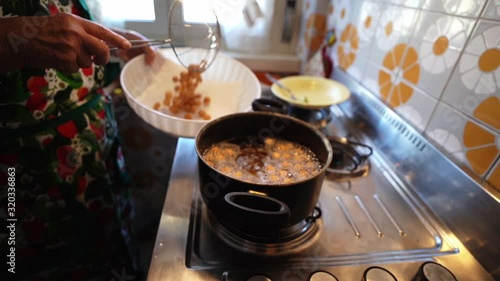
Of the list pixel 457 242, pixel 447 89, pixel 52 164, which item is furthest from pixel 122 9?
pixel 457 242

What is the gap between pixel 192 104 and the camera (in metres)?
0.69

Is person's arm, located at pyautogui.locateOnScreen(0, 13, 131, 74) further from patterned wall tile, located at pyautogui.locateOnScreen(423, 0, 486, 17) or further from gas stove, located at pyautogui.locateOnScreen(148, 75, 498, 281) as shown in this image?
patterned wall tile, located at pyautogui.locateOnScreen(423, 0, 486, 17)

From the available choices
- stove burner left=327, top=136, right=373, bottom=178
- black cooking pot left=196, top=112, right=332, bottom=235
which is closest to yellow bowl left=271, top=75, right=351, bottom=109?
stove burner left=327, top=136, right=373, bottom=178

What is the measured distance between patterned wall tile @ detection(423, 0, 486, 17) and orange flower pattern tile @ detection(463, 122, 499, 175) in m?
0.18

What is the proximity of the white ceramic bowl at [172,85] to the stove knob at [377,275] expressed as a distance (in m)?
0.39

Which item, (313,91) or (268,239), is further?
(313,91)

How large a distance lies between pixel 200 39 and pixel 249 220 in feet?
1.43

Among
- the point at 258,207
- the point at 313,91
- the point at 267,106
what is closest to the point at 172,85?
the point at 267,106

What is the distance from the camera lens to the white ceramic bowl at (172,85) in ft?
1.92

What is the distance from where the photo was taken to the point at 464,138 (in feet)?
1.44

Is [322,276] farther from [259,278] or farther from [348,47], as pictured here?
[348,47]

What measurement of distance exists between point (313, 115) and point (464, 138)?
35 cm

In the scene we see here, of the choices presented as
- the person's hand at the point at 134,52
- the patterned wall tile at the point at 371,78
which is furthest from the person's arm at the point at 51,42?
the patterned wall tile at the point at 371,78

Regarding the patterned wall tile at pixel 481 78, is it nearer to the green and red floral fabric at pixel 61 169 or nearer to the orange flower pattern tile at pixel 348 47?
the orange flower pattern tile at pixel 348 47
